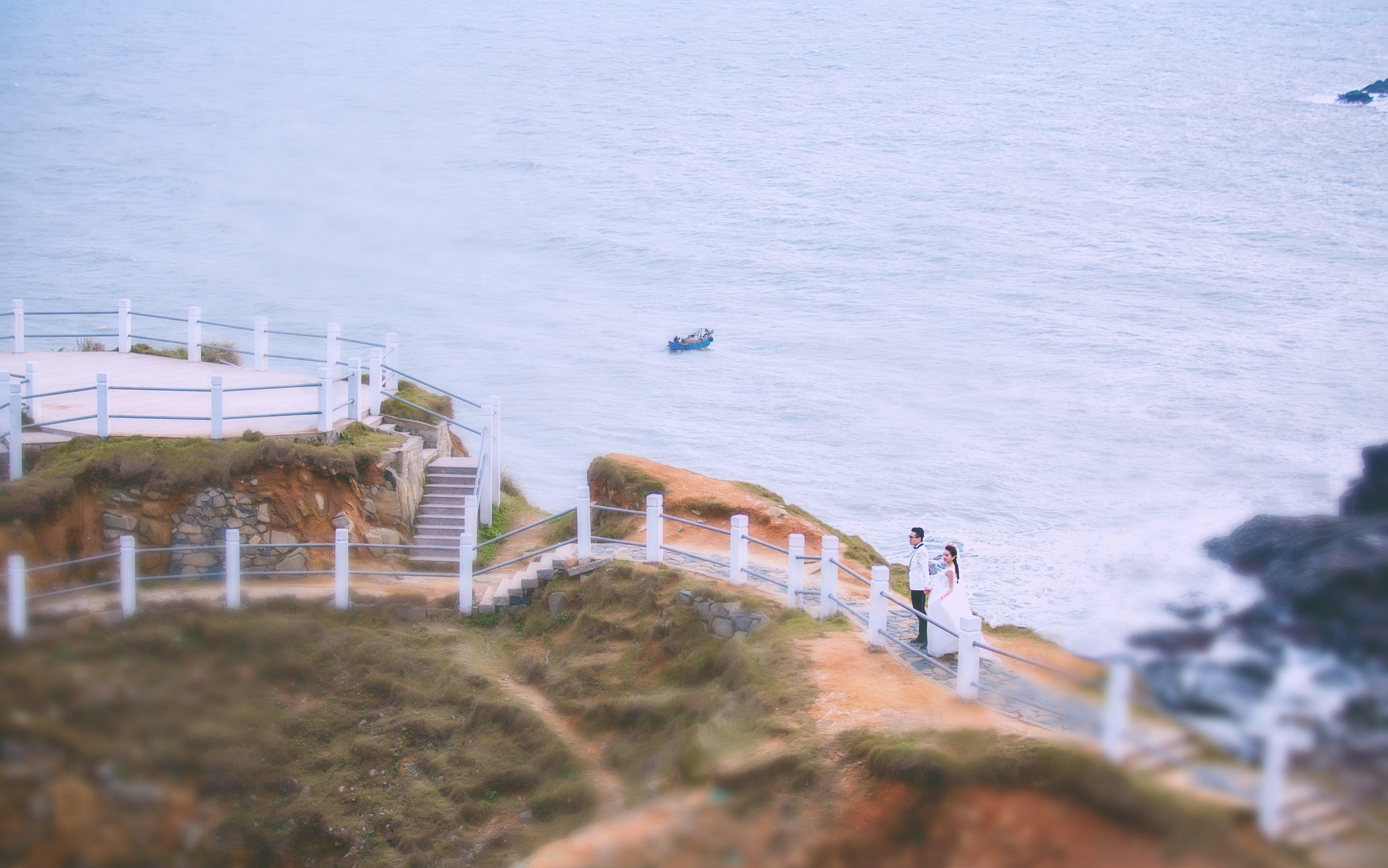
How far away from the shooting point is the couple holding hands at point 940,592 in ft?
42.2

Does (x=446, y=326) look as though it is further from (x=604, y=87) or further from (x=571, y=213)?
(x=604, y=87)

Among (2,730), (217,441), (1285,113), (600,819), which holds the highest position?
(1285,113)

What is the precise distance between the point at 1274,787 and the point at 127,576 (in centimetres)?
1069

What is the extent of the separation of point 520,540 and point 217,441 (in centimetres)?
621

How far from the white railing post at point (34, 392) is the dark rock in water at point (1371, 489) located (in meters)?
19.5

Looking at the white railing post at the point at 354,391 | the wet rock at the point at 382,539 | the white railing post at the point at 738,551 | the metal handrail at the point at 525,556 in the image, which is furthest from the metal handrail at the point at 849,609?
the white railing post at the point at 354,391

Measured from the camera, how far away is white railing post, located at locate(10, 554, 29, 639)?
5.08 m

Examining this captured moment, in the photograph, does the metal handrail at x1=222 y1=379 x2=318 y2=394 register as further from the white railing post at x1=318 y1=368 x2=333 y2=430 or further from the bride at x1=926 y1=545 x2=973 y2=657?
the bride at x1=926 y1=545 x2=973 y2=657

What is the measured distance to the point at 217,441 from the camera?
762 inches

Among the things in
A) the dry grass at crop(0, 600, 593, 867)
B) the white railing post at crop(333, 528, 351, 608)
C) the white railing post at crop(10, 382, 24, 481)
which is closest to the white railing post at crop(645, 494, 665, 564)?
the dry grass at crop(0, 600, 593, 867)

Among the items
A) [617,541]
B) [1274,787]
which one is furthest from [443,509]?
[1274,787]

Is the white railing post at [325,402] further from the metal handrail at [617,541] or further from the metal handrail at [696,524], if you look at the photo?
the metal handrail at [696,524]

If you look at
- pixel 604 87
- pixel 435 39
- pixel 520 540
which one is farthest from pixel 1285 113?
pixel 520 540

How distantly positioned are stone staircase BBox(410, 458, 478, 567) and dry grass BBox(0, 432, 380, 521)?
203cm
